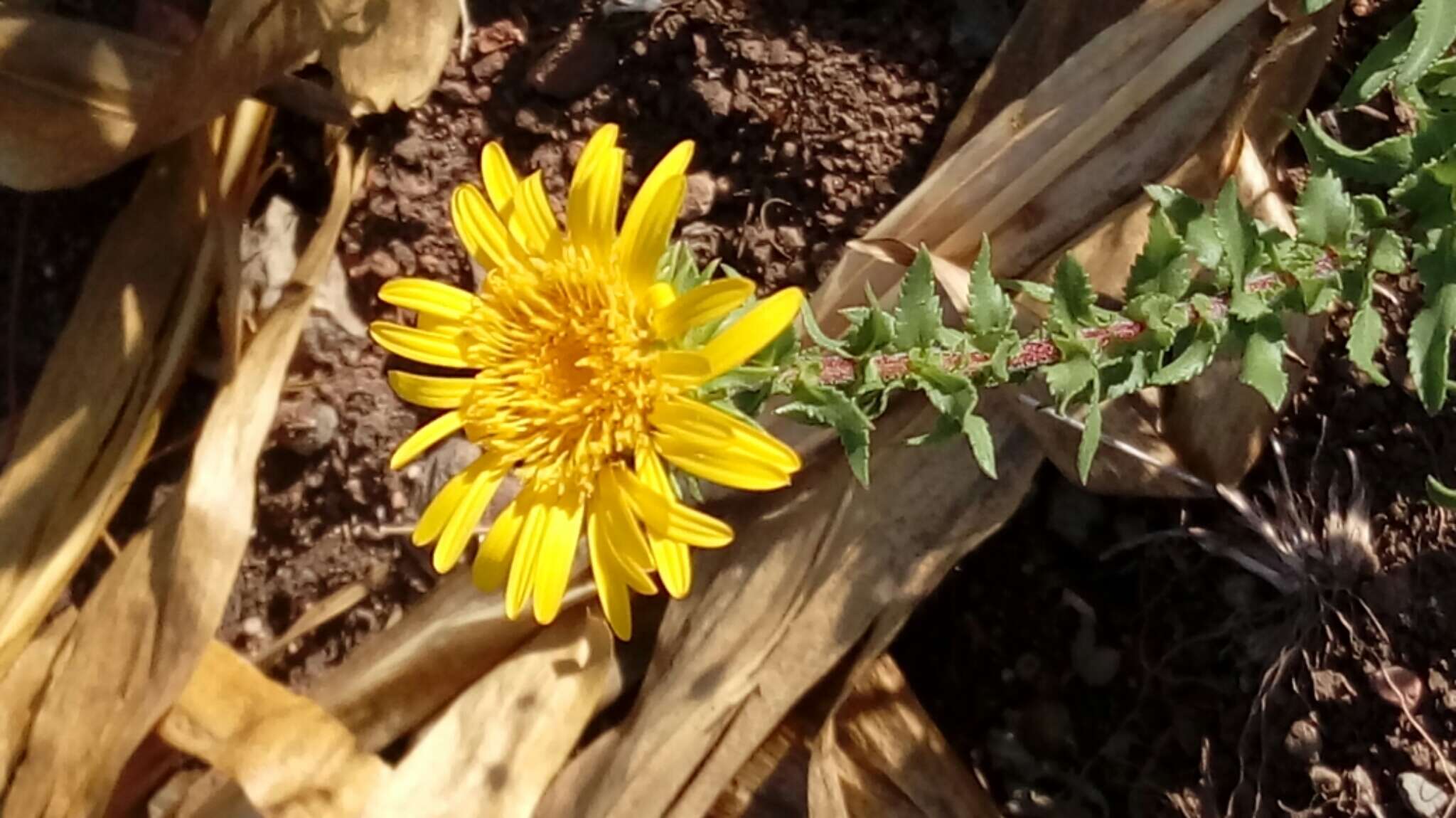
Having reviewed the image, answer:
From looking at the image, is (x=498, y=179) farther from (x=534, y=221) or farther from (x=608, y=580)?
(x=608, y=580)

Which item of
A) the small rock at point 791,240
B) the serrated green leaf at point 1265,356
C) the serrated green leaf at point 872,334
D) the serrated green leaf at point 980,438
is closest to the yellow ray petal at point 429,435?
the serrated green leaf at point 872,334

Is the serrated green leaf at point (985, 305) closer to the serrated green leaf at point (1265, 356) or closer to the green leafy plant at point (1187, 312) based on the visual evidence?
the green leafy plant at point (1187, 312)

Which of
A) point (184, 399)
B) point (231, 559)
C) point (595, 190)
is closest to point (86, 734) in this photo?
point (231, 559)

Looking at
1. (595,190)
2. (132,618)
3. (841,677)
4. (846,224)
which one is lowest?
(841,677)

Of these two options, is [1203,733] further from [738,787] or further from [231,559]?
[231,559]

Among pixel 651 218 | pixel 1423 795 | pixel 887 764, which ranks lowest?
pixel 1423 795

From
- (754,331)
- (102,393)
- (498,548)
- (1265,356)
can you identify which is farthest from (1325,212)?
(102,393)

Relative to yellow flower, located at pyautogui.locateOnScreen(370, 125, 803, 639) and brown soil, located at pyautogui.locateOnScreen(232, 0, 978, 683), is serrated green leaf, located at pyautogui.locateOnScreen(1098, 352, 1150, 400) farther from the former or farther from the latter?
brown soil, located at pyautogui.locateOnScreen(232, 0, 978, 683)
